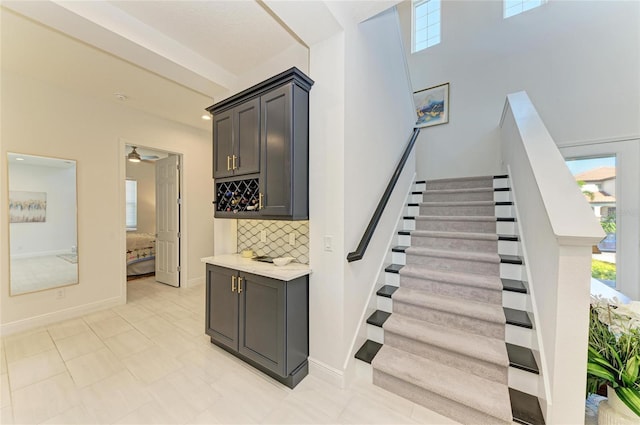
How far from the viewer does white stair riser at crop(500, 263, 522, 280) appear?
2.17 m

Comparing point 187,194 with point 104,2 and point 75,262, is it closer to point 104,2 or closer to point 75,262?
point 75,262

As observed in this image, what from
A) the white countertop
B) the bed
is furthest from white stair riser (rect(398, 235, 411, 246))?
the bed

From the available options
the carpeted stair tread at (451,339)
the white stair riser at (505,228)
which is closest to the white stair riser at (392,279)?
the carpeted stair tread at (451,339)

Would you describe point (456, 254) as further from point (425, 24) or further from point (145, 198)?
point (145, 198)

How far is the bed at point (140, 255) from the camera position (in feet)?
16.1

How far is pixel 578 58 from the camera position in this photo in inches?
138

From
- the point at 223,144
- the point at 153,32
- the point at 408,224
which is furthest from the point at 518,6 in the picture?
the point at 153,32

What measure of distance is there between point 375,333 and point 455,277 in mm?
900

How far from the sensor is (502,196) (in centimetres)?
299

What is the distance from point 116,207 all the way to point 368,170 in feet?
12.2

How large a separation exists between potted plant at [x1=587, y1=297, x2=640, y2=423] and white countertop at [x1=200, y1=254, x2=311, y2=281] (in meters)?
1.84

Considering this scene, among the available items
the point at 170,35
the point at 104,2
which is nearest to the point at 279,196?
the point at 170,35

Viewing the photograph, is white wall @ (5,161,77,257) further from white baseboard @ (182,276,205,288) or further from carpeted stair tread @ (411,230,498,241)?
carpeted stair tread @ (411,230,498,241)

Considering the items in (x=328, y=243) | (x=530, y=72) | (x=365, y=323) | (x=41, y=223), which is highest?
(x=530, y=72)
